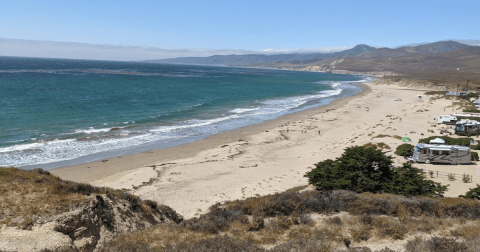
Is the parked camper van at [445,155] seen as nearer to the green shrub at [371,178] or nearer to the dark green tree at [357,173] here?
the green shrub at [371,178]

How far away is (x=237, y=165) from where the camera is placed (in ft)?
75.5

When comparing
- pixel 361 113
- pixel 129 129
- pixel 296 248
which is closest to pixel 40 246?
pixel 296 248

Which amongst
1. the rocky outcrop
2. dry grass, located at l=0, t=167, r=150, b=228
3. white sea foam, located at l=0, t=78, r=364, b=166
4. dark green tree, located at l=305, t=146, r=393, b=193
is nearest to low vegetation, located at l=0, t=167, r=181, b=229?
dry grass, located at l=0, t=167, r=150, b=228

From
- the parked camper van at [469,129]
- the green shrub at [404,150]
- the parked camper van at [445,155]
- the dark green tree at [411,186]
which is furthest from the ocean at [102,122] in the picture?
the parked camper van at [469,129]

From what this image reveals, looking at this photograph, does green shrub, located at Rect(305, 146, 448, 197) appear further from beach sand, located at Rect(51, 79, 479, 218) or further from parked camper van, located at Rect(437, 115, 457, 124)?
parked camper van, located at Rect(437, 115, 457, 124)

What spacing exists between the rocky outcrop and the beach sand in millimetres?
4064

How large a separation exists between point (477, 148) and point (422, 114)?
73.6 ft

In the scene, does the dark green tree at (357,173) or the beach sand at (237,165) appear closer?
the dark green tree at (357,173)

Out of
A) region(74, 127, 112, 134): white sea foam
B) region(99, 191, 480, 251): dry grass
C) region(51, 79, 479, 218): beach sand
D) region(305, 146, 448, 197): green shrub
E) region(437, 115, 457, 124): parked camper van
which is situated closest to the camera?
region(99, 191, 480, 251): dry grass

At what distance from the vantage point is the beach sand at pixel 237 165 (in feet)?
57.9

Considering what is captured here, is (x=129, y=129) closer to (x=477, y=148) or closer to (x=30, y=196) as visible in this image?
(x=30, y=196)

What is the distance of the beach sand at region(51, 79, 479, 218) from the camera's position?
17656 mm

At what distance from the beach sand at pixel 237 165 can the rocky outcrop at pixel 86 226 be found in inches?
160

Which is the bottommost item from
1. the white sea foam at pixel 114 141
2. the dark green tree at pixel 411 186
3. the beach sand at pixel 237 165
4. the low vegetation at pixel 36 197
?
the beach sand at pixel 237 165
